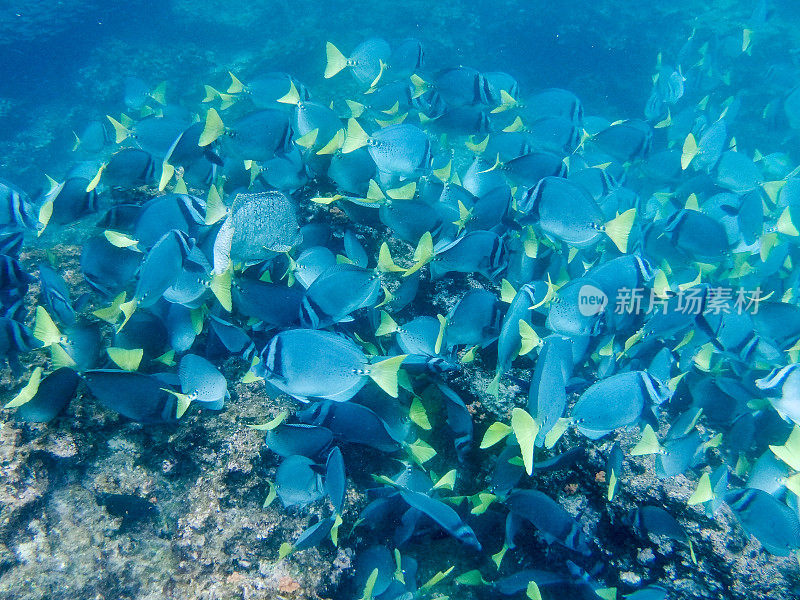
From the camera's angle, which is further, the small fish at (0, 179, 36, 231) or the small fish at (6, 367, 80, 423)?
the small fish at (0, 179, 36, 231)

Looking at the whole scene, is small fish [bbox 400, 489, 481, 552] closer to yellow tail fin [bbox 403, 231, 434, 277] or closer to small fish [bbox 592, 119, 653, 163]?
yellow tail fin [bbox 403, 231, 434, 277]

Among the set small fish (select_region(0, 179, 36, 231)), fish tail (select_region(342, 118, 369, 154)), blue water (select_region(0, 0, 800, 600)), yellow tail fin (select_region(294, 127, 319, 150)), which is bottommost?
blue water (select_region(0, 0, 800, 600))

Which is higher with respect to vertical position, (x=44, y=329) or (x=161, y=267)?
(x=161, y=267)

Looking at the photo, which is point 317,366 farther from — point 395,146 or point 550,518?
point 395,146

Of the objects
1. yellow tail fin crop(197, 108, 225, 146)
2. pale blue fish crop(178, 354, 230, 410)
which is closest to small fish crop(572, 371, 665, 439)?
pale blue fish crop(178, 354, 230, 410)

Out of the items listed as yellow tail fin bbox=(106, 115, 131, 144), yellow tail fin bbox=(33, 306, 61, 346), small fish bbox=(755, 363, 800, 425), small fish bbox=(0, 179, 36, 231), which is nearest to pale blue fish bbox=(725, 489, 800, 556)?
small fish bbox=(755, 363, 800, 425)

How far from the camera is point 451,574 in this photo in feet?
7.59

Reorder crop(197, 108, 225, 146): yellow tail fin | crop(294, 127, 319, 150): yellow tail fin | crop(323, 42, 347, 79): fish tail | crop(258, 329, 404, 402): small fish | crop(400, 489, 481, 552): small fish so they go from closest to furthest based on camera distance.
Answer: crop(258, 329, 404, 402): small fish, crop(400, 489, 481, 552): small fish, crop(197, 108, 225, 146): yellow tail fin, crop(294, 127, 319, 150): yellow tail fin, crop(323, 42, 347, 79): fish tail

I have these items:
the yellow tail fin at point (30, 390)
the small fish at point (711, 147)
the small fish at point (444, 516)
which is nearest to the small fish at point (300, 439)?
the small fish at point (444, 516)

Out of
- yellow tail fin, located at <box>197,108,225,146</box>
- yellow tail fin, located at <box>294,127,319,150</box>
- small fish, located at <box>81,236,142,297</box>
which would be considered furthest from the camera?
yellow tail fin, located at <box>294,127,319,150</box>

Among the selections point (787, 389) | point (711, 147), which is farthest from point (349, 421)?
point (711, 147)

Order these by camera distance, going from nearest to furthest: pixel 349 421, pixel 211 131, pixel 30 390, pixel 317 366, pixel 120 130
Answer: pixel 317 366
pixel 30 390
pixel 349 421
pixel 211 131
pixel 120 130

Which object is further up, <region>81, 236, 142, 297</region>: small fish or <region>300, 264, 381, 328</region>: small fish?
<region>300, 264, 381, 328</region>: small fish

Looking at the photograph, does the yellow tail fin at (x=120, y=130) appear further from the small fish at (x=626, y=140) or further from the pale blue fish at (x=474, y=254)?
the small fish at (x=626, y=140)
